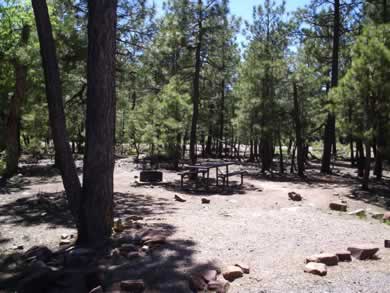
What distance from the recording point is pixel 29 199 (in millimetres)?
10055

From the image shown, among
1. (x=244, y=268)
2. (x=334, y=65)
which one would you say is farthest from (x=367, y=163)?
(x=244, y=268)

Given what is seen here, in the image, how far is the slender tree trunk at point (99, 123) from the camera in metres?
5.27

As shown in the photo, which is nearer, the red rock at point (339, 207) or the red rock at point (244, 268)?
the red rock at point (244, 268)

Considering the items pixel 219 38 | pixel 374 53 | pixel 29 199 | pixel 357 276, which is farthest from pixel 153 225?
pixel 219 38

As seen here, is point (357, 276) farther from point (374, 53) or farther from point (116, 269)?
point (374, 53)

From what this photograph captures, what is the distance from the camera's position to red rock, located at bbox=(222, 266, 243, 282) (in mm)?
3977

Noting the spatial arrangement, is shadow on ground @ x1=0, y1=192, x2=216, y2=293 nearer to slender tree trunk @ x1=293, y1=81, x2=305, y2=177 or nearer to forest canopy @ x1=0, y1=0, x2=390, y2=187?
forest canopy @ x1=0, y1=0, x2=390, y2=187

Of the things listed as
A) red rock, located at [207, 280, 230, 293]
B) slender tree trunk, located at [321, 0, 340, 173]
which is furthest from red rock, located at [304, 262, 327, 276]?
slender tree trunk, located at [321, 0, 340, 173]

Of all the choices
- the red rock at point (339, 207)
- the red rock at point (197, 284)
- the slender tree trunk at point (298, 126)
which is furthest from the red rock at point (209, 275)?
the slender tree trunk at point (298, 126)

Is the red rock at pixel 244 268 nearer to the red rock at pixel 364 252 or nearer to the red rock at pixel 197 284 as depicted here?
the red rock at pixel 197 284

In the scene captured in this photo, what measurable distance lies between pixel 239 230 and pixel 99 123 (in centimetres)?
284

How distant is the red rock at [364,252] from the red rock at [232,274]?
158 cm

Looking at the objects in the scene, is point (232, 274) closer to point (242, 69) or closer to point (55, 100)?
point (55, 100)

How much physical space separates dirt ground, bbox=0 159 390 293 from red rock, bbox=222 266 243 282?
0.27 feet
